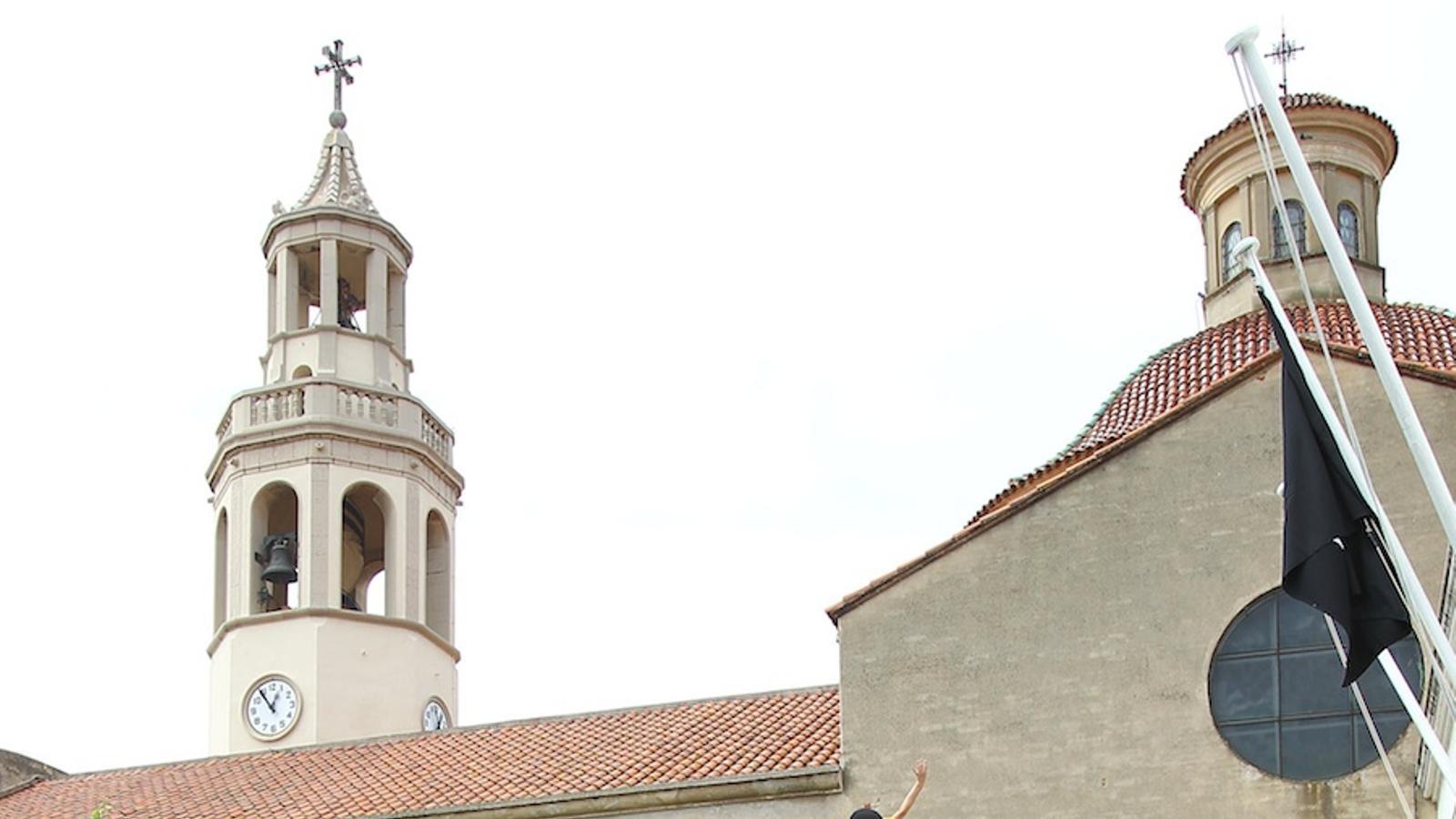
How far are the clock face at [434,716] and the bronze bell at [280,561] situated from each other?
8.84ft

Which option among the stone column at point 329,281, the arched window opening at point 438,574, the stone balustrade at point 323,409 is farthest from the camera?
the stone column at point 329,281

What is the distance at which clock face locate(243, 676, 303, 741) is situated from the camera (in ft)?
106

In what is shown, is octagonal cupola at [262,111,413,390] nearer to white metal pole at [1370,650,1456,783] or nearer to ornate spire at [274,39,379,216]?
ornate spire at [274,39,379,216]

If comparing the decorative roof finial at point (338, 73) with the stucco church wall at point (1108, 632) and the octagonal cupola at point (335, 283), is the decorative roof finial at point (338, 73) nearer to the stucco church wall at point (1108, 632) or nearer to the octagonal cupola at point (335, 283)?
the octagonal cupola at point (335, 283)

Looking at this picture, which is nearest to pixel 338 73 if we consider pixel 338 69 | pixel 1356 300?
pixel 338 69

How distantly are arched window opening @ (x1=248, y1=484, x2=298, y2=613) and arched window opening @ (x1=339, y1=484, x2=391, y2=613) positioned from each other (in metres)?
0.96

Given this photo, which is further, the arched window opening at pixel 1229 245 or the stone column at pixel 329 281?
the stone column at pixel 329 281

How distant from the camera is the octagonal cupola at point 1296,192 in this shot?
32281mm

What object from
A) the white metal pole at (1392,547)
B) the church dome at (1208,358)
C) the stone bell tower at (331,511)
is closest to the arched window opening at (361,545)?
the stone bell tower at (331,511)

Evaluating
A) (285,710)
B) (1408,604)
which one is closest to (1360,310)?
(1408,604)

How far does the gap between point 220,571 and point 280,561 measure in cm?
179

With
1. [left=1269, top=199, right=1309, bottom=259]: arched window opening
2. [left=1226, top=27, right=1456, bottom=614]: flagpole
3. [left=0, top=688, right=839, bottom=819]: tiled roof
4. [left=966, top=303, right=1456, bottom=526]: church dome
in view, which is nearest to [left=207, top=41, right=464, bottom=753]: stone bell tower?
[left=0, top=688, right=839, bottom=819]: tiled roof

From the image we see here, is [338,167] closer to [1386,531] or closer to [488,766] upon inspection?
[488,766]

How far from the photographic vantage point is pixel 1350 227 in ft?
108
